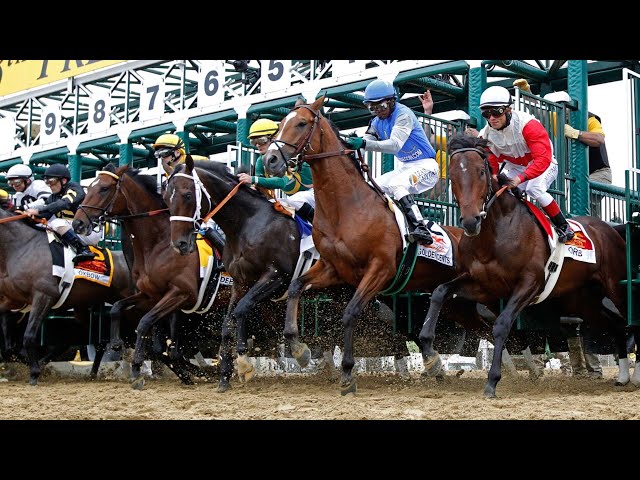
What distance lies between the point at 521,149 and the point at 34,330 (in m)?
5.38

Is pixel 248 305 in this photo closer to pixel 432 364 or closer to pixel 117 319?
pixel 432 364

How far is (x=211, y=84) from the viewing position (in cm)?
1527

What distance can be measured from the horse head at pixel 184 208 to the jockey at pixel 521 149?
2.57 metres

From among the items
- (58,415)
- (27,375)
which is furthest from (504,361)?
(27,375)

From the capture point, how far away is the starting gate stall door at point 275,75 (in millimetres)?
13891

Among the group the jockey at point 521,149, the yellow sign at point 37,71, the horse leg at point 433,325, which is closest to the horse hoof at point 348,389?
the horse leg at point 433,325

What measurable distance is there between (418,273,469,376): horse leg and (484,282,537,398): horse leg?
46cm

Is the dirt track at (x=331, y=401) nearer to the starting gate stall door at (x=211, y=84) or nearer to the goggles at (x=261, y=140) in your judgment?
the goggles at (x=261, y=140)

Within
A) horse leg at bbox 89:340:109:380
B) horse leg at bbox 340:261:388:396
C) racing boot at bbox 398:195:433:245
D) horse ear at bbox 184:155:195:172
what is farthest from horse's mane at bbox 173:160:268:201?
horse leg at bbox 89:340:109:380

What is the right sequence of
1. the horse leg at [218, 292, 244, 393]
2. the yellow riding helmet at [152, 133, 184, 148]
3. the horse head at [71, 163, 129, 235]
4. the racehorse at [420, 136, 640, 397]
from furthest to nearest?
the yellow riding helmet at [152, 133, 184, 148]
the horse head at [71, 163, 129, 235]
the horse leg at [218, 292, 244, 393]
the racehorse at [420, 136, 640, 397]

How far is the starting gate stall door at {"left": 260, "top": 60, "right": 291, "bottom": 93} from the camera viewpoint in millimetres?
13891

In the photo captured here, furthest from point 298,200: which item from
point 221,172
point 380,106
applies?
point 380,106

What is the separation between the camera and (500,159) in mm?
7672

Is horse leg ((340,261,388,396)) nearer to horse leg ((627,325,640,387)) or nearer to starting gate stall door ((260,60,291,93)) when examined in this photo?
horse leg ((627,325,640,387))
